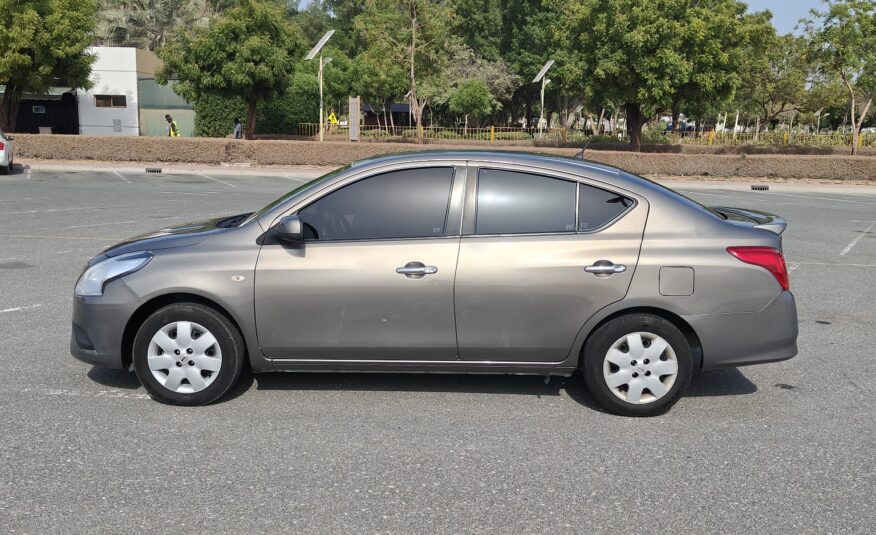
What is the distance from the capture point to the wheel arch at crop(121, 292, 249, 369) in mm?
4882

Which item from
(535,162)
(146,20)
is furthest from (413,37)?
(535,162)

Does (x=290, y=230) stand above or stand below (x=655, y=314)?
above

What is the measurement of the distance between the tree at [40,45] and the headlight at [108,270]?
1156 inches

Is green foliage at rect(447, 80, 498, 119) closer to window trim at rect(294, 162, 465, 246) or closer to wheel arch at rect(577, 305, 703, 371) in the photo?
window trim at rect(294, 162, 465, 246)

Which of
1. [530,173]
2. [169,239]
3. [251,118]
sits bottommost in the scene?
[169,239]

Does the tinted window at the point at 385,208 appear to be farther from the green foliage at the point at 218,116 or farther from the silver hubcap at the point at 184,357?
the green foliage at the point at 218,116

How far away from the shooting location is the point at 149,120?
42.8 m

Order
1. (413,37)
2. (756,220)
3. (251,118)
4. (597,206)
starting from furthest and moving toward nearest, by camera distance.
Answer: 1. (413,37)
2. (251,118)
3. (756,220)
4. (597,206)

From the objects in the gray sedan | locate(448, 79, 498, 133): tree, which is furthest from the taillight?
locate(448, 79, 498, 133): tree

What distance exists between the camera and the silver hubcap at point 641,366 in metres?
4.79

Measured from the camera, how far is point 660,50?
30.8 m

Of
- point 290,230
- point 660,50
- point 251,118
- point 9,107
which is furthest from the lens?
point 251,118

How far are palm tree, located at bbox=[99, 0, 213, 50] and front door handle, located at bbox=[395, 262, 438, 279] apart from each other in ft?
201

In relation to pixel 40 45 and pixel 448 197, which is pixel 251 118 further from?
pixel 448 197
